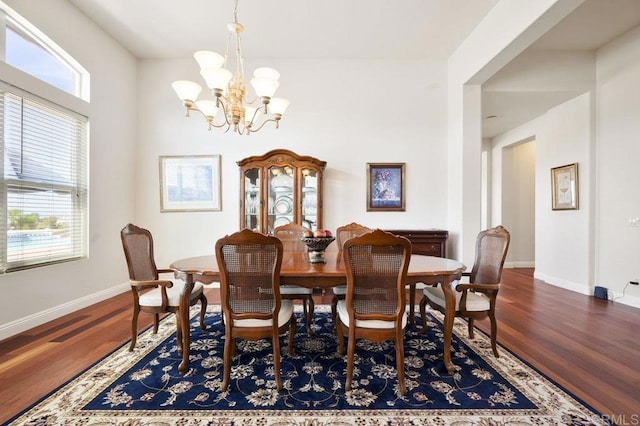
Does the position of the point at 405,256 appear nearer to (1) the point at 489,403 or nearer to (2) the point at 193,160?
(1) the point at 489,403

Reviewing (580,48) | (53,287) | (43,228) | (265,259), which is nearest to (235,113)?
(265,259)

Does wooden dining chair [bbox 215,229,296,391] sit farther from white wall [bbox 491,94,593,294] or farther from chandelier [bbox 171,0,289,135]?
white wall [bbox 491,94,593,294]

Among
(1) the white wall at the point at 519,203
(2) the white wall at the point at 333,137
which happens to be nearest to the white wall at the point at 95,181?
(2) the white wall at the point at 333,137

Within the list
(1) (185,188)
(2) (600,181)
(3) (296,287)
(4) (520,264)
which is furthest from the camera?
(4) (520,264)

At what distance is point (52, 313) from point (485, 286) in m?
4.04

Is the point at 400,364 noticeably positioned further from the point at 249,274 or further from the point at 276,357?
the point at 249,274

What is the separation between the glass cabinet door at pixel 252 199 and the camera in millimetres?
3742

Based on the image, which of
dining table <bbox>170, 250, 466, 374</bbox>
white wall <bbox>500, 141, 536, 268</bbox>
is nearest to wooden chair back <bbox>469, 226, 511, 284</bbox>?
dining table <bbox>170, 250, 466, 374</bbox>

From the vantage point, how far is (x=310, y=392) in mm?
1637

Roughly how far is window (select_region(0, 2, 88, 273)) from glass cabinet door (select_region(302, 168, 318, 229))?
2634 millimetres

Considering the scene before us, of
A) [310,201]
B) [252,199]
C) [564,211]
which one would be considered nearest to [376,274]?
[310,201]

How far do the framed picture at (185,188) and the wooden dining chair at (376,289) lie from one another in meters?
3.04

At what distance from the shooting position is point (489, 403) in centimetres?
154

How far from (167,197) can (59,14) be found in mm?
2285
